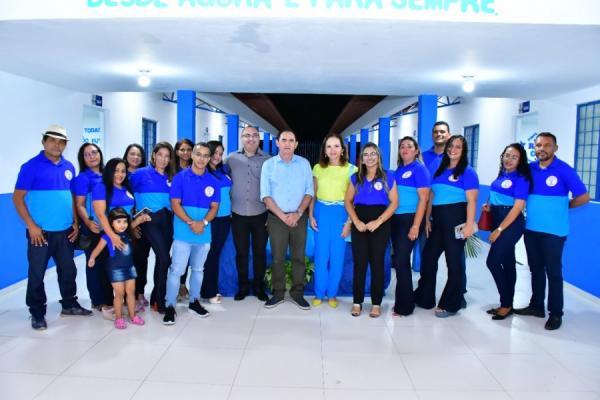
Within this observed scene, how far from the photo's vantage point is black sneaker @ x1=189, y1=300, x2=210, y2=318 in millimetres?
3770

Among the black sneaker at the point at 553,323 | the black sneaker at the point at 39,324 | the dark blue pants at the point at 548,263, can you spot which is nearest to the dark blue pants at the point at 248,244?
the black sneaker at the point at 39,324

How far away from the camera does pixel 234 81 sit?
5535 millimetres

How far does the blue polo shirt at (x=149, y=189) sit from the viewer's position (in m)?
3.65

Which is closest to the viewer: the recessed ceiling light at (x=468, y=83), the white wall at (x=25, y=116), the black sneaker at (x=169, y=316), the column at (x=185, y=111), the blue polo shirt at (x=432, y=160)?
the black sneaker at (x=169, y=316)

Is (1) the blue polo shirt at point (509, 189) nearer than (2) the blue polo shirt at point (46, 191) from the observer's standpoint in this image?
No

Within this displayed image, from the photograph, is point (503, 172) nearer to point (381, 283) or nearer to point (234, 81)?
point (381, 283)

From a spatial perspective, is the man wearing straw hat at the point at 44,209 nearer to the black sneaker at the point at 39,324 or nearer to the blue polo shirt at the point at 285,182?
the black sneaker at the point at 39,324

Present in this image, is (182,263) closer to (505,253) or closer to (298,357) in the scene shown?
(298,357)

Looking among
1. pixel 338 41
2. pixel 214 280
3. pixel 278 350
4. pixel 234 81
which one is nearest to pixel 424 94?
pixel 234 81

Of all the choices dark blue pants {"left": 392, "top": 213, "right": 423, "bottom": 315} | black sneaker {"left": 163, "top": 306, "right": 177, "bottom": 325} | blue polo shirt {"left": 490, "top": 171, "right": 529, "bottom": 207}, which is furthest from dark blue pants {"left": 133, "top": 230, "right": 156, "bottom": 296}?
blue polo shirt {"left": 490, "top": 171, "right": 529, "bottom": 207}

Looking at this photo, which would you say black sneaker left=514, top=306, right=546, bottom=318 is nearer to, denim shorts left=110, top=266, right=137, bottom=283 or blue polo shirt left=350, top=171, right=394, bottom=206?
blue polo shirt left=350, top=171, right=394, bottom=206

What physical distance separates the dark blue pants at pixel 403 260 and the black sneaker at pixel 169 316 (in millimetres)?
1853

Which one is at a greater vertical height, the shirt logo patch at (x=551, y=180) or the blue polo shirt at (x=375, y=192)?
the shirt logo patch at (x=551, y=180)

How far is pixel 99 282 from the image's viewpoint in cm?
378
